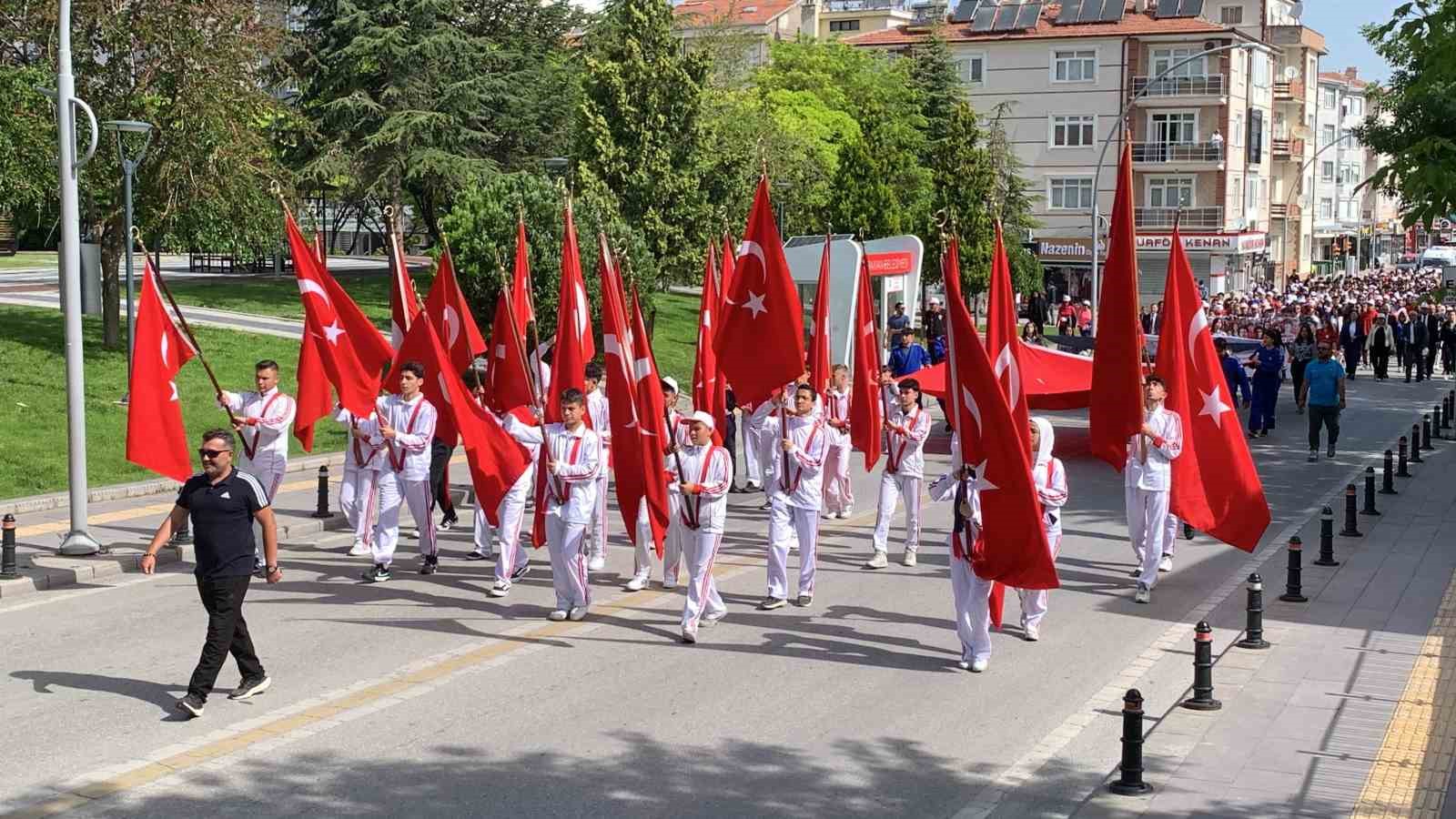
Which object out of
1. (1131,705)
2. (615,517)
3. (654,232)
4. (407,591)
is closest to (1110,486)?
(615,517)

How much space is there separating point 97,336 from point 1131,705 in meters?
25.4

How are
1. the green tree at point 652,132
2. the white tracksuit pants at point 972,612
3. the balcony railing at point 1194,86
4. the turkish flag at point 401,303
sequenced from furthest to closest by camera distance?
the balcony railing at point 1194,86 → the green tree at point 652,132 → the turkish flag at point 401,303 → the white tracksuit pants at point 972,612

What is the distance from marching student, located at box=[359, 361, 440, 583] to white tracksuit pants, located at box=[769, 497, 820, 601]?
325cm

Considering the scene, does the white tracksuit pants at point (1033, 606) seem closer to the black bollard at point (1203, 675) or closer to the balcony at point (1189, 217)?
the black bollard at point (1203, 675)

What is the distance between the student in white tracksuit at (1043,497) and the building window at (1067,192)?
5804 cm

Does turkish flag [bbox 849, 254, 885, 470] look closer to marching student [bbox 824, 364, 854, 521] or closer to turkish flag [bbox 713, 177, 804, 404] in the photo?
marching student [bbox 824, 364, 854, 521]

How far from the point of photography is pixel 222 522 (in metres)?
10.0

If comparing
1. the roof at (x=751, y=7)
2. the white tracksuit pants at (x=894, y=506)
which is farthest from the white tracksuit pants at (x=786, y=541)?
the roof at (x=751, y=7)

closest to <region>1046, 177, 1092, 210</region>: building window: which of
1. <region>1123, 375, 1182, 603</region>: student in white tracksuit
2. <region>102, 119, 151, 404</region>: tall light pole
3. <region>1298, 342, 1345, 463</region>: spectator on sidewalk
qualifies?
<region>1298, 342, 1345, 463</region>: spectator on sidewalk

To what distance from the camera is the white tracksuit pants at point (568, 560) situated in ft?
41.5

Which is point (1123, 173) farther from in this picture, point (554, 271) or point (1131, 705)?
point (554, 271)

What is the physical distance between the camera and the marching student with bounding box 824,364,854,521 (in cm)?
1772

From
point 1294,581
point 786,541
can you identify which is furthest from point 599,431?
point 1294,581

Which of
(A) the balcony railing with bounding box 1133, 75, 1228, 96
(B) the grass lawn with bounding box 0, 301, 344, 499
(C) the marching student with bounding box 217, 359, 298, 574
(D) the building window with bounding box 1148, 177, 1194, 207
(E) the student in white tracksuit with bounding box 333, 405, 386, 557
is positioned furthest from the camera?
(D) the building window with bounding box 1148, 177, 1194, 207
